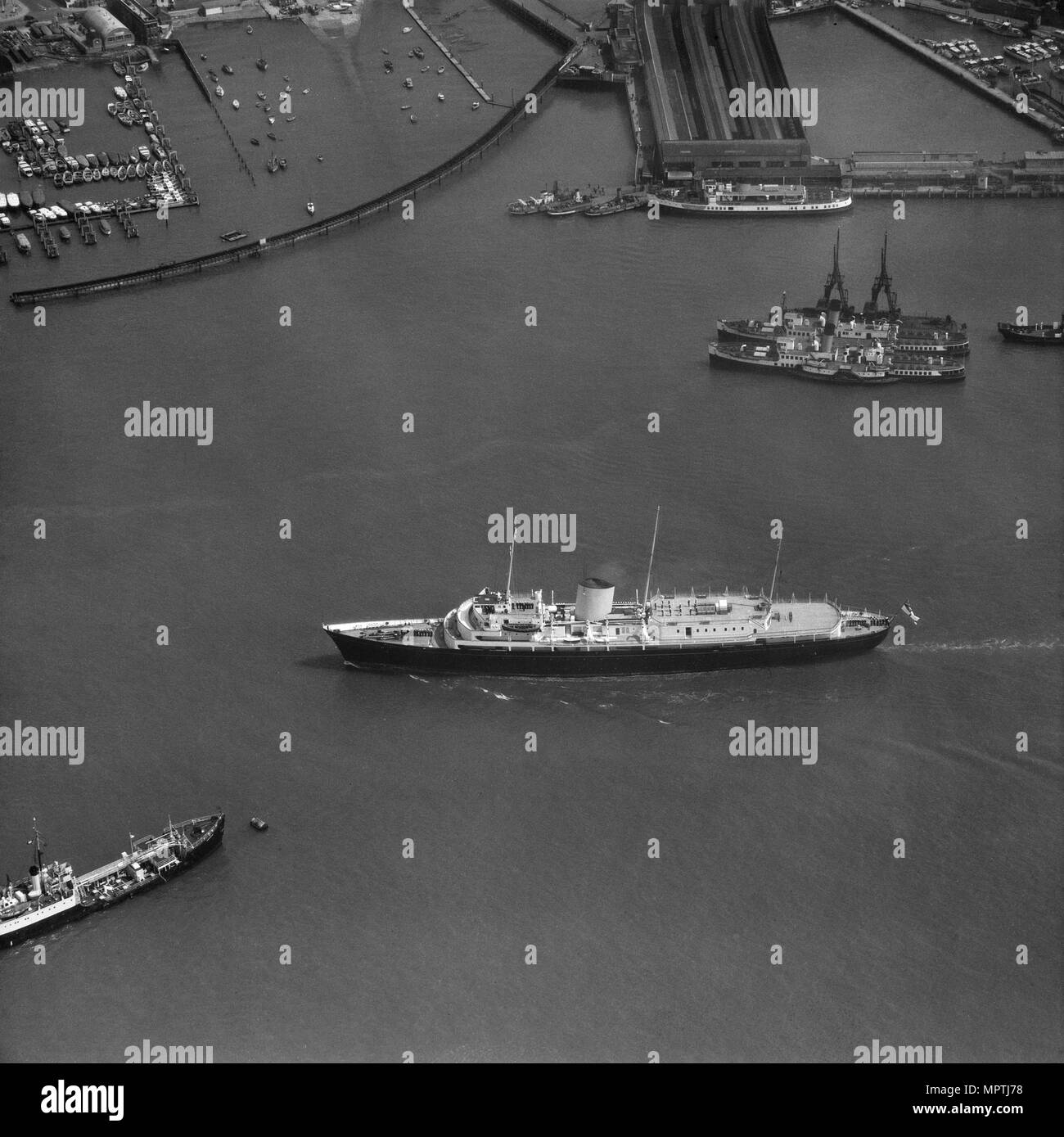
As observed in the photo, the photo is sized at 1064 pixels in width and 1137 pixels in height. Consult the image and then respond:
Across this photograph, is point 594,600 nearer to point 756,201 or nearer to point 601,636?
point 601,636

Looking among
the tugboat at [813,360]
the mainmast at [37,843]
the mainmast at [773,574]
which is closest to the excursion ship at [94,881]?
the mainmast at [37,843]

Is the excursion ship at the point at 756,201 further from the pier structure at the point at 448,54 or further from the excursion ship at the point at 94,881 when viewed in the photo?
the excursion ship at the point at 94,881

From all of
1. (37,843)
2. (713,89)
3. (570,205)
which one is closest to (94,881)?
(37,843)

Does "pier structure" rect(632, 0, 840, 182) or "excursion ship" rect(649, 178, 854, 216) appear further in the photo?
"pier structure" rect(632, 0, 840, 182)

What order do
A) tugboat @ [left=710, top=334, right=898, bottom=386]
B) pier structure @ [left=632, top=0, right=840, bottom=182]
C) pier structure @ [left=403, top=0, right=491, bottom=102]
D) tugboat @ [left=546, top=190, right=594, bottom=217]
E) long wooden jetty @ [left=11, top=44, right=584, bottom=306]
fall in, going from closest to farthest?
tugboat @ [left=710, top=334, right=898, bottom=386]
long wooden jetty @ [left=11, top=44, right=584, bottom=306]
tugboat @ [left=546, top=190, right=594, bottom=217]
pier structure @ [left=632, top=0, right=840, bottom=182]
pier structure @ [left=403, top=0, right=491, bottom=102]

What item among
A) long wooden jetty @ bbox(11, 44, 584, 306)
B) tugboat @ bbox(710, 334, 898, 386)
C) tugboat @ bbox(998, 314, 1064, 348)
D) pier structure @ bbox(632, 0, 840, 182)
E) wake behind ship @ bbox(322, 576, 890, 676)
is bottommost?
wake behind ship @ bbox(322, 576, 890, 676)

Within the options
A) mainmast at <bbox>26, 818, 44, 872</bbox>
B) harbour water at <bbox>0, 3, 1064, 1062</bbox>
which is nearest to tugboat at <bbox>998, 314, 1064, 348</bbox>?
harbour water at <bbox>0, 3, 1064, 1062</bbox>

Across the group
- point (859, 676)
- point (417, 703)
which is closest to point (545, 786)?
point (417, 703)

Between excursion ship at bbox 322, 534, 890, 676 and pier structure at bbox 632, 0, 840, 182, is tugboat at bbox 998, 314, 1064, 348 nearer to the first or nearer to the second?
pier structure at bbox 632, 0, 840, 182
